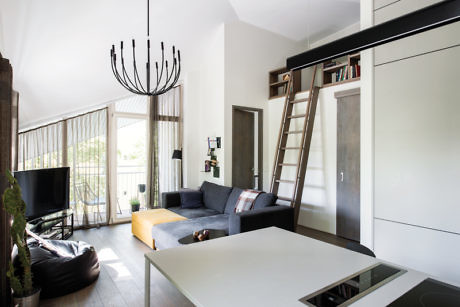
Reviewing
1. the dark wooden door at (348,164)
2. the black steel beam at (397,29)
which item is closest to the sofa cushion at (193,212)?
the dark wooden door at (348,164)

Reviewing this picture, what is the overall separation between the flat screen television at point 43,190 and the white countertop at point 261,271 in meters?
2.55

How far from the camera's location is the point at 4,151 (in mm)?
1903

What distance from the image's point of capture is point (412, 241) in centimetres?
236

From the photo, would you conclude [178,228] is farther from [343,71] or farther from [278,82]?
[343,71]

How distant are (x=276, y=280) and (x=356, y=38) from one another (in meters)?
1.14

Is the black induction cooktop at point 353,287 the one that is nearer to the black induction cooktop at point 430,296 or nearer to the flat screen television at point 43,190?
the black induction cooktop at point 430,296

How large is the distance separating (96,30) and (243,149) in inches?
115

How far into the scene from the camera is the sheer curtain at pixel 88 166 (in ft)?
14.8

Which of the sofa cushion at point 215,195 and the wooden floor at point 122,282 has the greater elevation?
the sofa cushion at point 215,195

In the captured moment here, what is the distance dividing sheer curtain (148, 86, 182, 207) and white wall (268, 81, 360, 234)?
87.6 inches

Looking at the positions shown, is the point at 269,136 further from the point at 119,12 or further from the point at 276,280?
the point at 276,280

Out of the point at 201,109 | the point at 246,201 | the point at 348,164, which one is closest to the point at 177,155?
the point at 201,109

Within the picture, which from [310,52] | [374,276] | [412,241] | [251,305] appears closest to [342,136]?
[412,241]

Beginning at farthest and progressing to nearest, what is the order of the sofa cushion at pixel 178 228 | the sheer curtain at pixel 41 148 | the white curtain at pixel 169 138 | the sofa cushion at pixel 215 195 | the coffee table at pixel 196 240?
the white curtain at pixel 169 138, the sofa cushion at pixel 215 195, the sheer curtain at pixel 41 148, the sofa cushion at pixel 178 228, the coffee table at pixel 196 240
